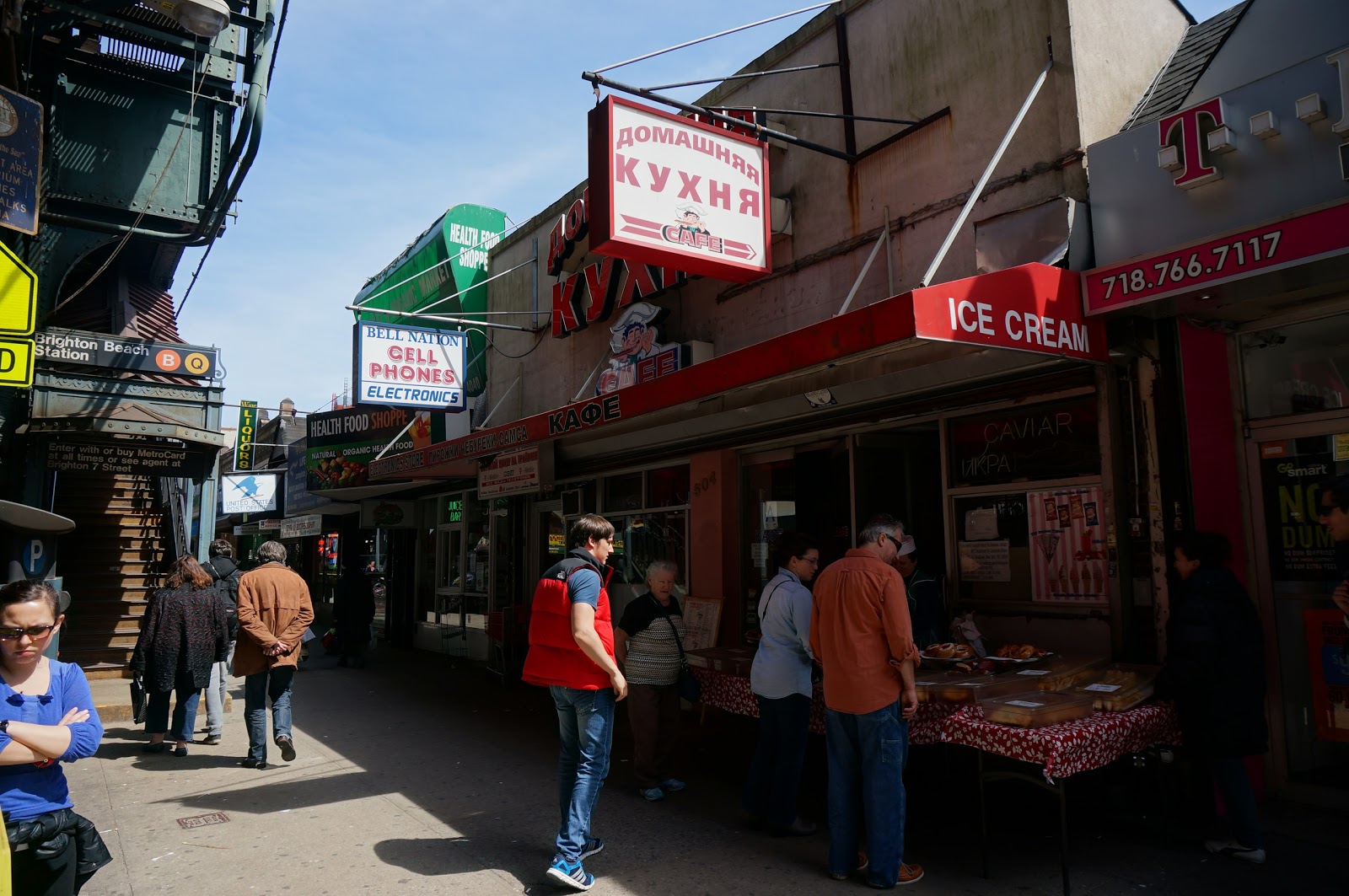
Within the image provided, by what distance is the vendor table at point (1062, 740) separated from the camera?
165 inches

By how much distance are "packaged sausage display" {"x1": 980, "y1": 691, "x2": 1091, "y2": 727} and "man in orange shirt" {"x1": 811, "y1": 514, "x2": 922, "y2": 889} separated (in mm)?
405

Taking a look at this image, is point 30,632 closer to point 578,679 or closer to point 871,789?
point 578,679

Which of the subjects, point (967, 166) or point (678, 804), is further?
point (967, 166)

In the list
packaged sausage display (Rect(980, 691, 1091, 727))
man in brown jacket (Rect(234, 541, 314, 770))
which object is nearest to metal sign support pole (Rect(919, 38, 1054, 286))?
packaged sausage display (Rect(980, 691, 1091, 727))

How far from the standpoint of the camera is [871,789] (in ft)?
14.7

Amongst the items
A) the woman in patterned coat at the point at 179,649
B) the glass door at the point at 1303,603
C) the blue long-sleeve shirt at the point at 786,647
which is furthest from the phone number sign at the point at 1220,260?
the woman in patterned coat at the point at 179,649

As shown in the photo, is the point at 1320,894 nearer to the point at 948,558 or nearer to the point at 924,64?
the point at 948,558

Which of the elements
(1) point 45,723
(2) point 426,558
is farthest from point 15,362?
(2) point 426,558

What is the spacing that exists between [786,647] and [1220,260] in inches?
130

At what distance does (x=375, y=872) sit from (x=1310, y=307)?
6.35m

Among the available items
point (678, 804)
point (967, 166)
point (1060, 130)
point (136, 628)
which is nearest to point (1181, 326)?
point (1060, 130)

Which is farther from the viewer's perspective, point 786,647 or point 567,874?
point 786,647

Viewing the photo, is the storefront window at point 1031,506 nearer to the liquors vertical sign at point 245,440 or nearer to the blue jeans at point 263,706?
the blue jeans at point 263,706

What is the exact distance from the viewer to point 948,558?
698 centimetres
